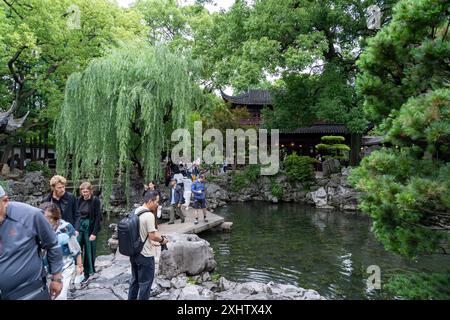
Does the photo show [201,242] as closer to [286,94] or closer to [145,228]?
Result: [145,228]

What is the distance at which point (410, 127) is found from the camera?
2701 mm

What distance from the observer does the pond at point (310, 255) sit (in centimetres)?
711

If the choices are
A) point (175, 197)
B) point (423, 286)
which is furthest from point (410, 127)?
point (175, 197)

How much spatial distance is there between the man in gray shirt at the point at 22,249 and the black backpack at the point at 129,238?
1062 mm

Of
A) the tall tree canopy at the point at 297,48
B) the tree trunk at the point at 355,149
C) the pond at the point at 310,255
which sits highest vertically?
the tall tree canopy at the point at 297,48

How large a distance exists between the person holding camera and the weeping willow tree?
656 cm

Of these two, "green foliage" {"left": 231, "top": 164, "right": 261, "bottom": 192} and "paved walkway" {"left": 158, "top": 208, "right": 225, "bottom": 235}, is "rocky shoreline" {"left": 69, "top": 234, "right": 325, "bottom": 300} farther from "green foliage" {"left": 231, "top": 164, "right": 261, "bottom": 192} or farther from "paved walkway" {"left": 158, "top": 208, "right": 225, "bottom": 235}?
"green foliage" {"left": 231, "top": 164, "right": 261, "bottom": 192}

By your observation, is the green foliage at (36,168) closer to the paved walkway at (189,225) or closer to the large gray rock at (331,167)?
the paved walkway at (189,225)

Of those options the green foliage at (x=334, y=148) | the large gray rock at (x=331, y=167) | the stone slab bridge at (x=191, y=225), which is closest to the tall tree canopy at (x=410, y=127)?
the stone slab bridge at (x=191, y=225)

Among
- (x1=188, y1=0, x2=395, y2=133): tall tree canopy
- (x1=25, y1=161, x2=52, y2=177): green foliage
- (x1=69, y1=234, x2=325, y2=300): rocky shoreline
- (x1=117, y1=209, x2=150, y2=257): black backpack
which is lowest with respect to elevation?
(x1=69, y1=234, x2=325, y2=300): rocky shoreline

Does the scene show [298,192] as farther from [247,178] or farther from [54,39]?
[54,39]

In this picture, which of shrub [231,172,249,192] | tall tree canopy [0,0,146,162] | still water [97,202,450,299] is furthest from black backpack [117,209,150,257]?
shrub [231,172,249,192]

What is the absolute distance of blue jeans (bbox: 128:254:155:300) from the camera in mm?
Answer: 3986

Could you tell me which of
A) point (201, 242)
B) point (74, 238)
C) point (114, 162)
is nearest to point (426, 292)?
point (74, 238)
